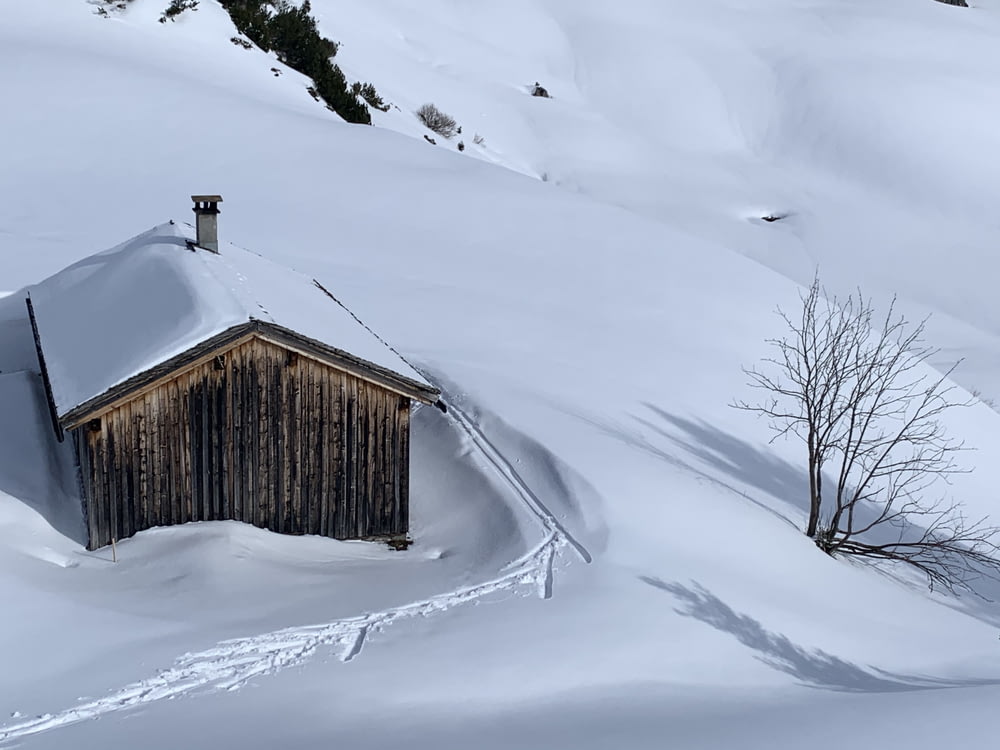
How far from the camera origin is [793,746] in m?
8.52

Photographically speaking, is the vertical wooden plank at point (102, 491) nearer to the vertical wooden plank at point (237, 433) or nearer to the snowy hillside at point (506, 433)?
the snowy hillside at point (506, 433)

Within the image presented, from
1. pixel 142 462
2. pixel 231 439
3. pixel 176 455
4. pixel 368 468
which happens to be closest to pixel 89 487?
pixel 142 462

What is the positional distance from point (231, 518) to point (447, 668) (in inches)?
138

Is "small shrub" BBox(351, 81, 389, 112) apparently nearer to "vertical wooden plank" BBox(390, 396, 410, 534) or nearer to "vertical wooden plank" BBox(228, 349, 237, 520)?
"vertical wooden plank" BBox(390, 396, 410, 534)

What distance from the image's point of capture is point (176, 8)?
34.6m

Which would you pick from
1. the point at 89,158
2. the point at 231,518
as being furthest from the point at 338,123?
the point at 231,518

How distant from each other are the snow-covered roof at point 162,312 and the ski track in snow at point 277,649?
2464 millimetres

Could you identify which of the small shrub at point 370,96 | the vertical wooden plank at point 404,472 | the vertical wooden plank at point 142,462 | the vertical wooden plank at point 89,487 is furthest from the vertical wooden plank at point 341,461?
the small shrub at point 370,96

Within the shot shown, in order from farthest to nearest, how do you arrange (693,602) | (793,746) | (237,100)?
(237,100)
(693,602)
(793,746)

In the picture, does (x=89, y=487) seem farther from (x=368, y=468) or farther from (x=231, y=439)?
(x=368, y=468)

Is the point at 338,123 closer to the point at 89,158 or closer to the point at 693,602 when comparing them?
the point at 89,158

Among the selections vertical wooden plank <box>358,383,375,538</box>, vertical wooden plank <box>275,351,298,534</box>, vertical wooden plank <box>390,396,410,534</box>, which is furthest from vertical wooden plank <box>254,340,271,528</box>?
vertical wooden plank <box>390,396,410,534</box>

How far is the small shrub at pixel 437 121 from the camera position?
41094mm

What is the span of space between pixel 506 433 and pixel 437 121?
28.3 meters
